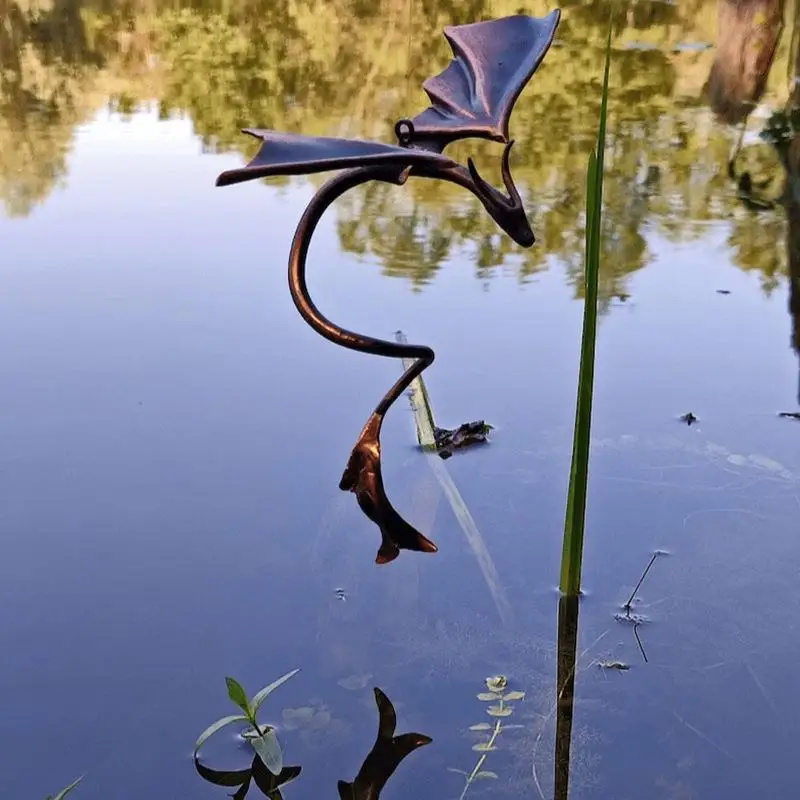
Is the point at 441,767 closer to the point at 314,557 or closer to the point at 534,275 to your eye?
the point at 314,557

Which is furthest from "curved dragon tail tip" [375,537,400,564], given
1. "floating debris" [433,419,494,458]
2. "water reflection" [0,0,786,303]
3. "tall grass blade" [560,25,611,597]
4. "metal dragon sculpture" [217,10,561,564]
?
"water reflection" [0,0,786,303]

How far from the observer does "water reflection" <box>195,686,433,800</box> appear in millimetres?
672

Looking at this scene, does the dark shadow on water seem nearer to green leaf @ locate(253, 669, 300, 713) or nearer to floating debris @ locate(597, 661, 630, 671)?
floating debris @ locate(597, 661, 630, 671)

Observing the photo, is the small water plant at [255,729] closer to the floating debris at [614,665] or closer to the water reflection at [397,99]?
the floating debris at [614,665]

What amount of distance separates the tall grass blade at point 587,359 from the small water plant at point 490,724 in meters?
→ 0.09

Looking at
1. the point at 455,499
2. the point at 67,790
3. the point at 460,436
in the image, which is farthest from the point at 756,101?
the point at 67,790

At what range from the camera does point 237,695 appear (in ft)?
2.23

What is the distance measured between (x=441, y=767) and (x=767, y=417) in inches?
25.4

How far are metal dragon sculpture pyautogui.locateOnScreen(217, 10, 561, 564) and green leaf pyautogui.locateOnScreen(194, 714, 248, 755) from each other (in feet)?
0.49

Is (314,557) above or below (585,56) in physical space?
below

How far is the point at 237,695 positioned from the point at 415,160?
1.16 ft

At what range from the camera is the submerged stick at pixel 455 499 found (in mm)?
868

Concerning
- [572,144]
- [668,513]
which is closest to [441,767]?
[668,513]

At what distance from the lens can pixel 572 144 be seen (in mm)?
2273
